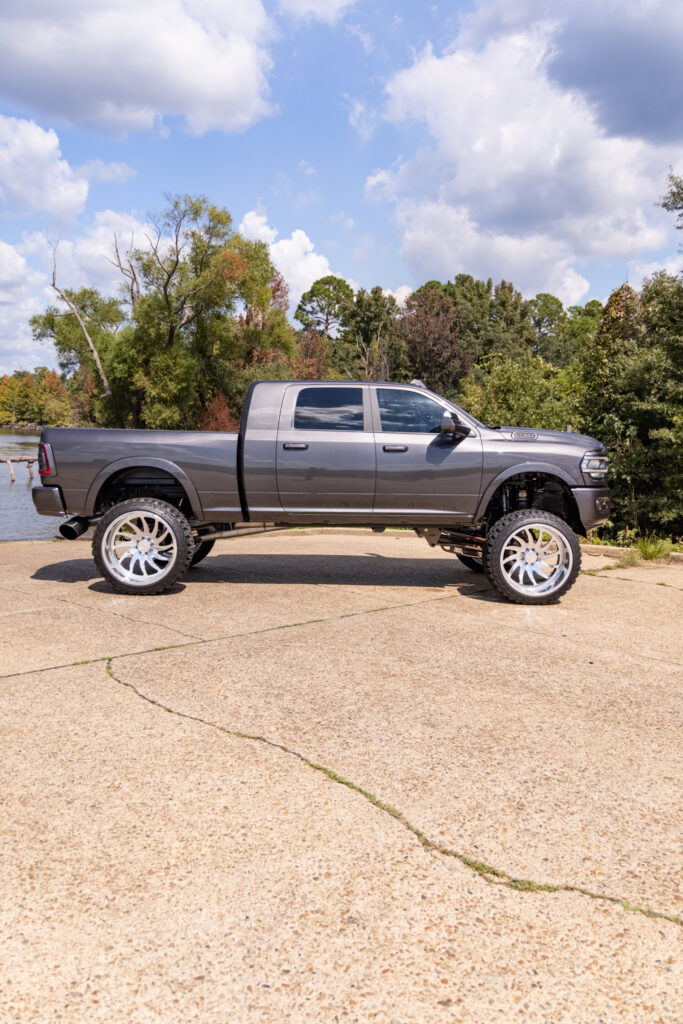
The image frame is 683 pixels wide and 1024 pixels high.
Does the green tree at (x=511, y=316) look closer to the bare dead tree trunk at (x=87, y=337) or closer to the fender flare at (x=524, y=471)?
the bare dead tree trunk at (x=87, y=337)

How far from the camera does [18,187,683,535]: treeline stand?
37.3 ft

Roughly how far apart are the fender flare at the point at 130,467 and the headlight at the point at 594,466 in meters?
3.69

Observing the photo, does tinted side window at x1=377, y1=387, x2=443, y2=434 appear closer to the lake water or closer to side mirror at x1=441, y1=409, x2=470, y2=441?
side mirror at x1=441, y1=409, x2=470, y2=441

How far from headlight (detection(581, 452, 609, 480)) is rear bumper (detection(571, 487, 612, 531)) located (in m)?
0.13

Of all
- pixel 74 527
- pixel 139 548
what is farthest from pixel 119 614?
pixel 74 527

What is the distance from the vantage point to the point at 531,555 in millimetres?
7094

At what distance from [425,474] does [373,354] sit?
62.8 m

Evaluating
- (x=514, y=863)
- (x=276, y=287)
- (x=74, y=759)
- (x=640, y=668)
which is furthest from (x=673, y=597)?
(x=276, y=287)

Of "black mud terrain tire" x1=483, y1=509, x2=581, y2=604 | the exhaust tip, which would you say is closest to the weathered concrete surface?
"black mud terrain tire" x1=483, y1=509, x2=581, y2=604

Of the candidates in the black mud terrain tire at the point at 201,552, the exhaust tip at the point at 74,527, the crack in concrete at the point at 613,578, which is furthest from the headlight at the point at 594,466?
the exhaust tip at the point at 74,527

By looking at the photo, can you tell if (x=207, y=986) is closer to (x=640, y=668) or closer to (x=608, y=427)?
(x=640, y=668)

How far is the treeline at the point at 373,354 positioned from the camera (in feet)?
37.3

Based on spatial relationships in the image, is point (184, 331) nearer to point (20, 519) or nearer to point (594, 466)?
point (20, 519)

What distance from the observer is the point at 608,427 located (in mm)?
11562
